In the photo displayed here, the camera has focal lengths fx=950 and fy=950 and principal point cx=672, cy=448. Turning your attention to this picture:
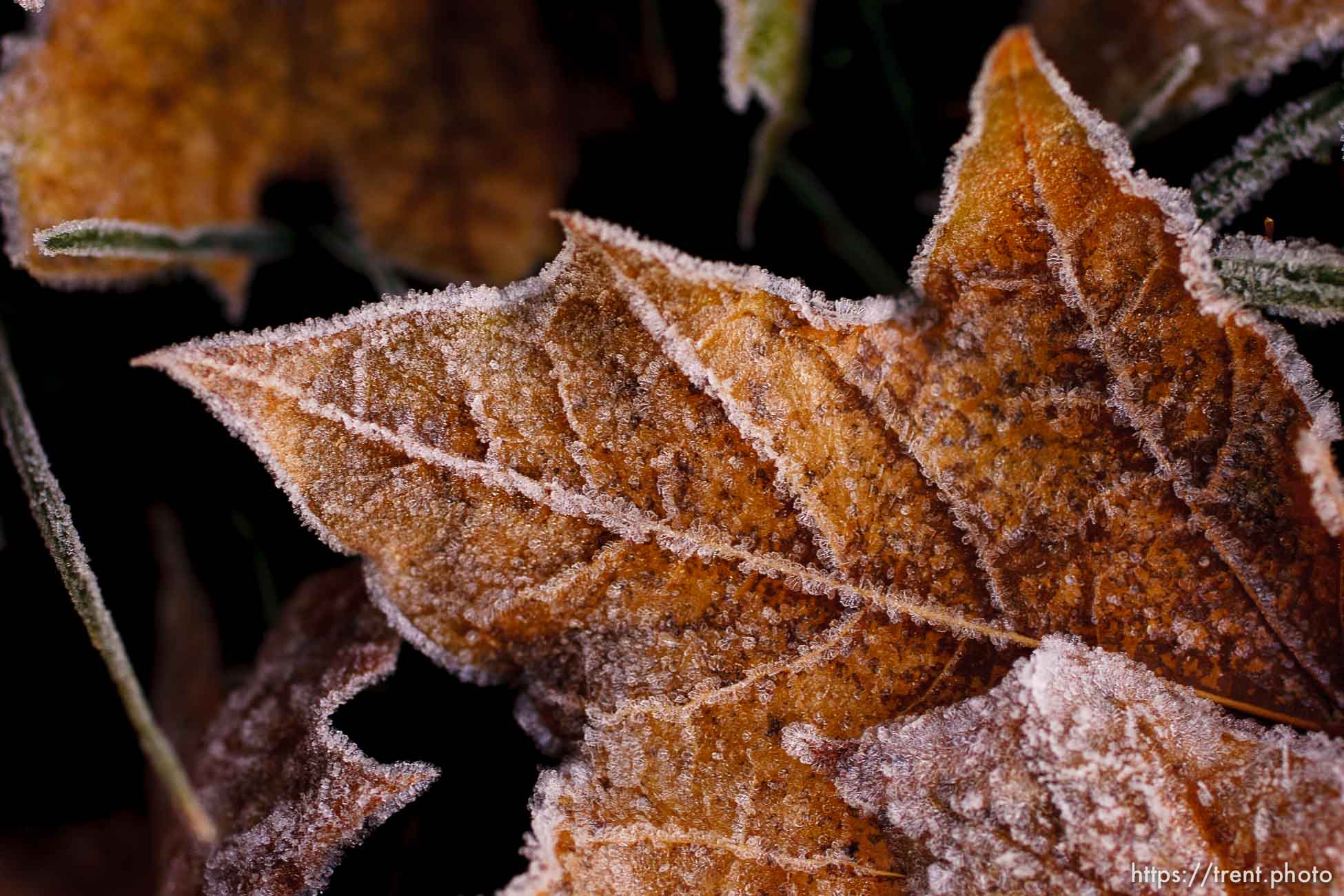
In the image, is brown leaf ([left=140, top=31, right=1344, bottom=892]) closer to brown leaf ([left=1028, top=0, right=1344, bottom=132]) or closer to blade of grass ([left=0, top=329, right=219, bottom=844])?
blade of grass ([left=0, top=329, right=219, bottom=844])

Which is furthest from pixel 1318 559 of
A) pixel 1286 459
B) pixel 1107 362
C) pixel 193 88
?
pixel 193 88

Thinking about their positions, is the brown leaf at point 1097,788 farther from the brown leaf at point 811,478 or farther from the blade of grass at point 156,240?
the blade of grass at point 156,240

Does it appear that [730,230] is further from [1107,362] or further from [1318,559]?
[1318,559]

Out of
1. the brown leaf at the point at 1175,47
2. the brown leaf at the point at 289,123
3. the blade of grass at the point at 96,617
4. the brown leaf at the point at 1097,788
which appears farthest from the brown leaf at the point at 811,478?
the brown leaf at the point at 289,123

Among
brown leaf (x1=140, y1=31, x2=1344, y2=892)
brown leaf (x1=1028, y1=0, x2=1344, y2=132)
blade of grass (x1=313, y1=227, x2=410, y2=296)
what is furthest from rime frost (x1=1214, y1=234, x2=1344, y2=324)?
blade of grass (x1=313, y1=227, x2=410, y2=296)

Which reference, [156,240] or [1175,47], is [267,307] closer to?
[156,240]
